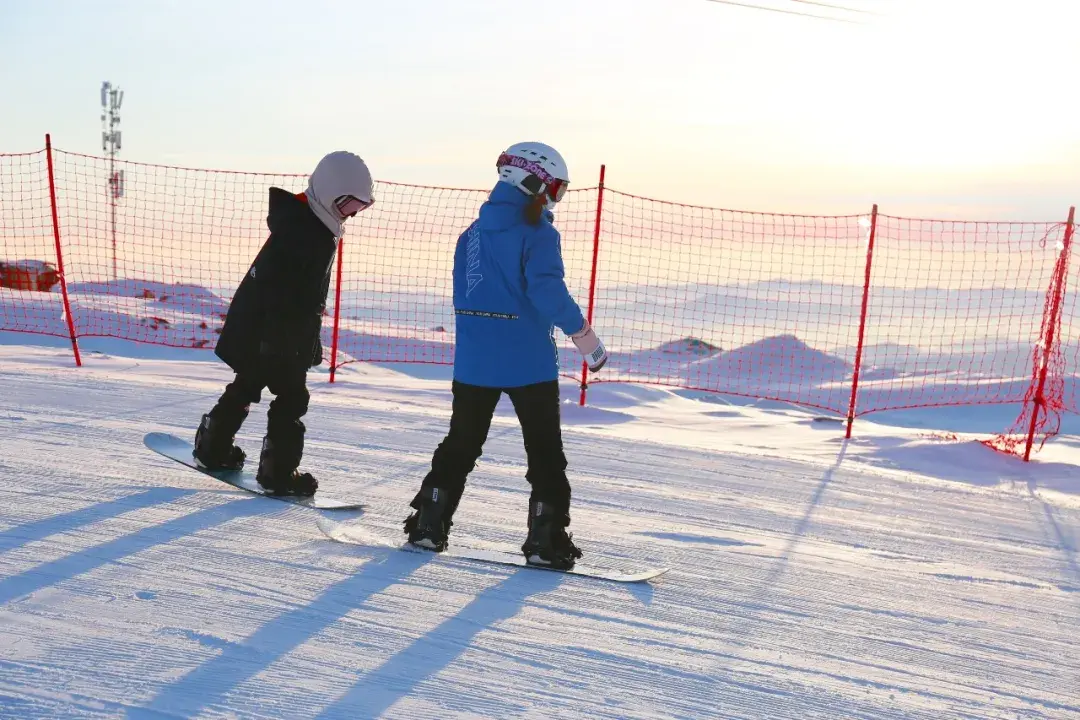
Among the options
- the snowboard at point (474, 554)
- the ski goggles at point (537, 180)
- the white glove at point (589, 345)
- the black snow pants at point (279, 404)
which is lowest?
the snowboard at point (474, 554)

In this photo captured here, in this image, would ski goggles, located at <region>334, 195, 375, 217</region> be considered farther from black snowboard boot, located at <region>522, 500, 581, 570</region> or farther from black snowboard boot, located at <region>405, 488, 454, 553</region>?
black snowboard boot, located at <region>522, 500, 581, 570</region>

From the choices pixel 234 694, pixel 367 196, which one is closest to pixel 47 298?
pixel 367 196

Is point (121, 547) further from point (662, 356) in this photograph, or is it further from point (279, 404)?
point (662, 356)

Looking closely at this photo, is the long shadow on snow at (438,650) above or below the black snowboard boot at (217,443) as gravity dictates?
below

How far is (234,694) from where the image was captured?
2.57m

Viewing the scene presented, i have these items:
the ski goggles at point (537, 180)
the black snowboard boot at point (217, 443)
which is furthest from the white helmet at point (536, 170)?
the black snowboard boot at point (217, 443)

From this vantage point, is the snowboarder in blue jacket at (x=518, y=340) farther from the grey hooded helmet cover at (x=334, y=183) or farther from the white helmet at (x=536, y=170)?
the grey hooded helmet cover at (x=334, y=183)

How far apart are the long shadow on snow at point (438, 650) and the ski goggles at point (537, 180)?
1.49 metres

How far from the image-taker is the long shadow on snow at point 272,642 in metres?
2.51

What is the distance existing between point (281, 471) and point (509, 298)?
1.62 m

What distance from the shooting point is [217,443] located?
4.69 metres

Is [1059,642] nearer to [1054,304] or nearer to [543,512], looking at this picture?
[543,512]

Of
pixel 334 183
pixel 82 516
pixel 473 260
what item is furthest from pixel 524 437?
pixel 82 516

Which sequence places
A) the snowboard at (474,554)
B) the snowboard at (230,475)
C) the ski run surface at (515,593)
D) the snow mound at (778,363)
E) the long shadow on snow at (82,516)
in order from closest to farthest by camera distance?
the ski run surface at (515,593) → the long shadow on snow at (82,516) → the snowboard at (474,554) → the snowboard at (230,475) → the snow mound at (778,363)
